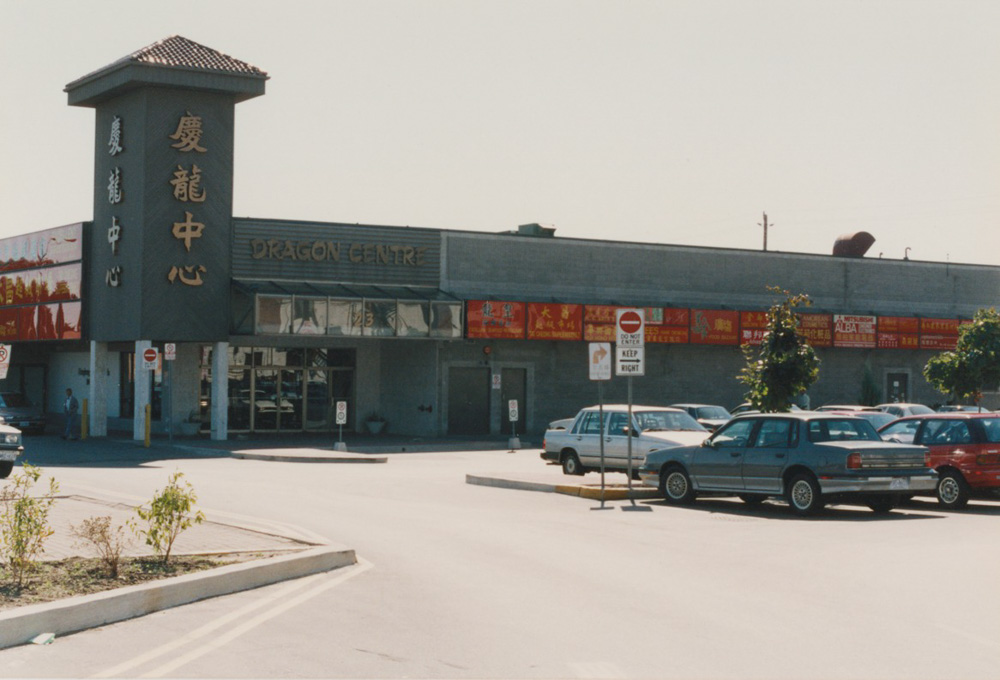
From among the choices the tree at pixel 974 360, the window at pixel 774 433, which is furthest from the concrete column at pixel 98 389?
the tree at pixel 974 360

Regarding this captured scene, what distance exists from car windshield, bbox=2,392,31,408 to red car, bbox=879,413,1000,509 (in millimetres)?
34029

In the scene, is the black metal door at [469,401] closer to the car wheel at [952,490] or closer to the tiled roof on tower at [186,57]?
the tiled roof on tower at [186,57]

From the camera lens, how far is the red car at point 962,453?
810 inches

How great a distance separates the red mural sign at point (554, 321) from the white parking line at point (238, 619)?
3195cm

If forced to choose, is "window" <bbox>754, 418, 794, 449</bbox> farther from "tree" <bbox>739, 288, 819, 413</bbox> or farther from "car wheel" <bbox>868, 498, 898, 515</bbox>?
Answer: "tree" <bbox>739, 288, 819, 413</bbox>

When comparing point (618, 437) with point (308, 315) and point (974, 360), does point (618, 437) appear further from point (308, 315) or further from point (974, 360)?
point (974, 360)

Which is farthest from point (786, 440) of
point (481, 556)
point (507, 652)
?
point (507, 652)

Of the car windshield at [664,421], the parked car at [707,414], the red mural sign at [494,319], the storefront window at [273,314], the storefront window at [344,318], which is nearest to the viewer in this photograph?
the car windshield at [664,421]

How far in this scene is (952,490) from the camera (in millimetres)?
20859

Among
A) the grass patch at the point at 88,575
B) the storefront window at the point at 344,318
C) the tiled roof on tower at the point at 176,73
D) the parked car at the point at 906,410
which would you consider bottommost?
the grass patch at the point at 88,575

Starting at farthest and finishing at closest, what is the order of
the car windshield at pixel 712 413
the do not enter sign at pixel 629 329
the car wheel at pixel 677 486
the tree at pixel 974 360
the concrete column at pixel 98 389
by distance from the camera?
the concrete column at pixel 98 389
the tree at pixel 974 360
the car windshield at pixel 712 413
the do not enter sign at pixel 629 329
the car wheel at pixel 677 486

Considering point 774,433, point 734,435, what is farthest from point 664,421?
point 774,433

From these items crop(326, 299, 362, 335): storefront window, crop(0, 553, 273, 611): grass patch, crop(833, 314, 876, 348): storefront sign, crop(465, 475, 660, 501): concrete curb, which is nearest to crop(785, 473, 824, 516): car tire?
crop(465, 475, 660, 501): concrete curb

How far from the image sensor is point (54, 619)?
9.23 meters
